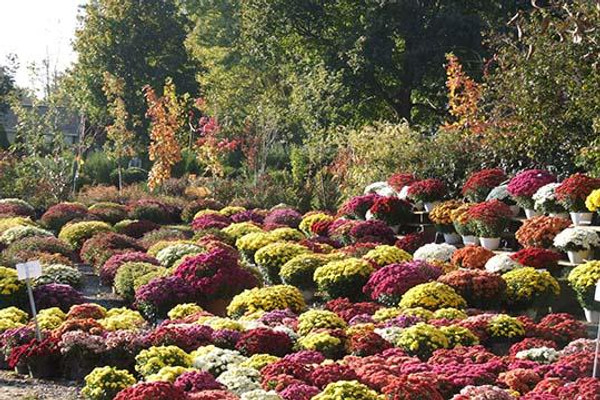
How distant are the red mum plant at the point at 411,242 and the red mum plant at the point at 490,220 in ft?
3.81

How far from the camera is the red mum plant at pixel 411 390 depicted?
7.36 metres

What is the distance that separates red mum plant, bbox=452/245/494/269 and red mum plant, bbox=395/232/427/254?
6.42 feet

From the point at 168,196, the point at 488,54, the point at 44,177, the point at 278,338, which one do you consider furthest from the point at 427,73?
the point at 278,338

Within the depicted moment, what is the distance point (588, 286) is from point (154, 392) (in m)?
6.83

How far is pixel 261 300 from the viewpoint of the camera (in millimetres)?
12070

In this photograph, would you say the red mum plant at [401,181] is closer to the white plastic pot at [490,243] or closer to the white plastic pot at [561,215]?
the white plastic pot at [490,243]

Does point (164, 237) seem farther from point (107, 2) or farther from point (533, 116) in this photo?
point (107, 2)

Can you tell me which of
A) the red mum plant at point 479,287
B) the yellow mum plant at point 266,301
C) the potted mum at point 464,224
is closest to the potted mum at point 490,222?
the potted mum at point 464,224

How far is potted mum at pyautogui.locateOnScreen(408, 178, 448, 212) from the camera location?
18250mm

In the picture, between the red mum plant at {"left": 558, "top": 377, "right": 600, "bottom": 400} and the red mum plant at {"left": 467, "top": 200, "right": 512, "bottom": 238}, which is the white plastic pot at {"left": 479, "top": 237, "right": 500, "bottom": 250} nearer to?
the red mum plant at {"left": 467, "top": 200, "right": 512, "bottom": 238}

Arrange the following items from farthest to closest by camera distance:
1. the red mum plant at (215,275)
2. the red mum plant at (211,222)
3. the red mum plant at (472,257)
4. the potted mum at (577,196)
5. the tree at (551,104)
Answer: the red mum plant at (211,222), the tree at (551,104), the potted mum at (577,196), the red mum plant at (472,257), the red mum plant at (215,275)

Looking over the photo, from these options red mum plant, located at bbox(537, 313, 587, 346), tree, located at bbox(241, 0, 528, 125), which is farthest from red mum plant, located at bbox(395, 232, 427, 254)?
tree, located at bbox(241, 0, 528, 125)

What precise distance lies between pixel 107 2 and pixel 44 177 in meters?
14.0

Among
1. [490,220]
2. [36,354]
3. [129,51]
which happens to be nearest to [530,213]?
[490,220]
